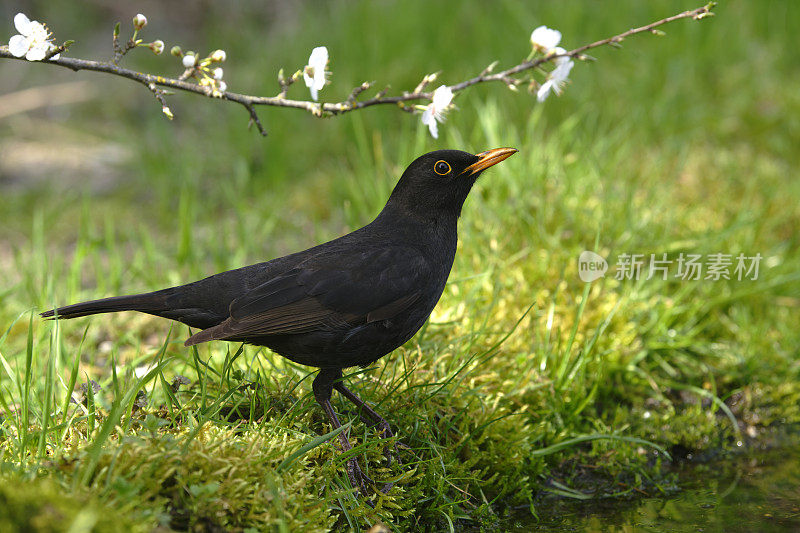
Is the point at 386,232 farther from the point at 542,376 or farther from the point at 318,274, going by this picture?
the point at 542,376

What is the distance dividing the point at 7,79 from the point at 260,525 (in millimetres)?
8367

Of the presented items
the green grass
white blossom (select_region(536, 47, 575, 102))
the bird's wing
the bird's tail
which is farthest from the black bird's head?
the bird's tail

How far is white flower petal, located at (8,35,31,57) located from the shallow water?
8.20ft

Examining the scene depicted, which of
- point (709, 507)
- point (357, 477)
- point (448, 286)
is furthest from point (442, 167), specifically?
point (709, 507)

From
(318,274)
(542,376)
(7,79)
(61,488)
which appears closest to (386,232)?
(318,274)

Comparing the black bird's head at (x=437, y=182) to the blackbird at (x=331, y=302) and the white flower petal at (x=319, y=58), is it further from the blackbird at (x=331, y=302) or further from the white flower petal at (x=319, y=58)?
the white flower petal at (x=319, y=58)

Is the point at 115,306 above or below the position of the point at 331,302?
above

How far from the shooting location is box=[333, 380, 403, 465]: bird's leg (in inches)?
118

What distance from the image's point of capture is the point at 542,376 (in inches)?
146

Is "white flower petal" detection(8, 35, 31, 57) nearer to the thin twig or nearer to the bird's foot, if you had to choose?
the thin twig

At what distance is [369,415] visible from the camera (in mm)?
3086

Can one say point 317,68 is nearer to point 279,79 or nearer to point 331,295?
point 279,79

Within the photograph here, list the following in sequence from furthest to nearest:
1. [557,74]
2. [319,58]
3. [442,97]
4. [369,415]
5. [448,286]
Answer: [448,286] → [369,415] → [557,74] → [442,97] → [319,58]

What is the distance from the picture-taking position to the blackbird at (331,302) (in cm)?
285
